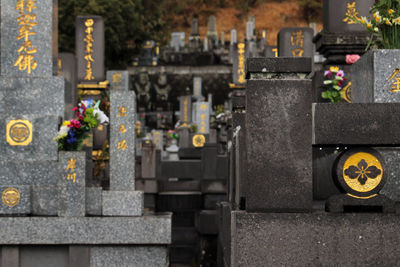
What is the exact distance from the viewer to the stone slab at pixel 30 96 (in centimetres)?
693

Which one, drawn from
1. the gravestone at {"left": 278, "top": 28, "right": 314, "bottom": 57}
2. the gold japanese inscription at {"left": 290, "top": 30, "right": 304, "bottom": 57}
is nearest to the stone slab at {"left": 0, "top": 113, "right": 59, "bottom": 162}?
the gravestone at {"left": 278, "top": 28, "right": 314, "bottom": 57}

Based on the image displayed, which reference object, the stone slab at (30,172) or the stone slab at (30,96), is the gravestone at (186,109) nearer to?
the stone slab at (30,96)

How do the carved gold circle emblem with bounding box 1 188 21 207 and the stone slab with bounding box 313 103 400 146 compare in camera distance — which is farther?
the carved gold circle emblem with bounding box 1 188 21 207

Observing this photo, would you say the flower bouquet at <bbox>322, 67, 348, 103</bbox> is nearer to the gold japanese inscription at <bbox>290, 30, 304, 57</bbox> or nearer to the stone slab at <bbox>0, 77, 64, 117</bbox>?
the stone slab at <bbox>0, 77, 64, 117</bbox>

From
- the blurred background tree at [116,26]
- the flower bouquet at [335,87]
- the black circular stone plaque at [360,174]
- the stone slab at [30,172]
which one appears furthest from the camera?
the blurred background tree at [116,26]

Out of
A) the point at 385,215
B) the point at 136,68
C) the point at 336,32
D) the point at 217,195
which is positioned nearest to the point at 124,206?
the point at 385,215

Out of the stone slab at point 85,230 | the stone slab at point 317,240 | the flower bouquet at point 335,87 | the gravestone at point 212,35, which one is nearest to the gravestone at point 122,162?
the stone slab at point 85,230

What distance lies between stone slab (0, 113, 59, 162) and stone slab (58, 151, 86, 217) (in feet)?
1.36

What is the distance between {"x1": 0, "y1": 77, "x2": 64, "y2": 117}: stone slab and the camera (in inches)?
273

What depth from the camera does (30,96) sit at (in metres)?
6.95

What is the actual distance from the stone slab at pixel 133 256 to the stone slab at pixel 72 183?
64cm

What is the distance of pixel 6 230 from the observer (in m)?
6.47

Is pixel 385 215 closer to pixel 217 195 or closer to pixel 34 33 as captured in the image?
pixel 34 33

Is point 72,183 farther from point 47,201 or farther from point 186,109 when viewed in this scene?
point 186,109
